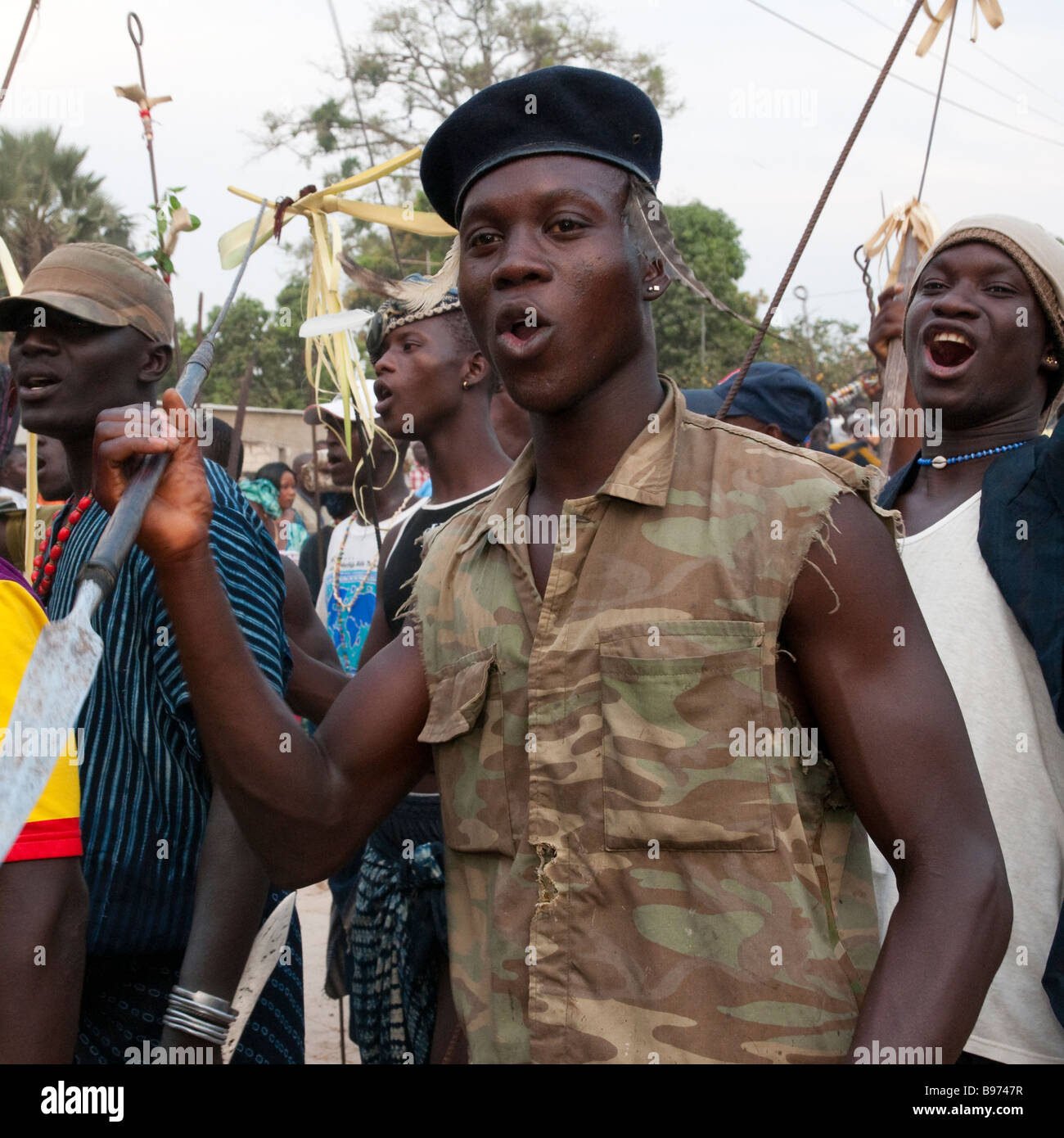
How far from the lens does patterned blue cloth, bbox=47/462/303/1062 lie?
2287 millimetres

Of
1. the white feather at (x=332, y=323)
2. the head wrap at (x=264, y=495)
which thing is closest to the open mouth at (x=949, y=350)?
the white feather at (x=332, y=323)

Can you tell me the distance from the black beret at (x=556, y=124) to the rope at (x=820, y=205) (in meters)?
0.58

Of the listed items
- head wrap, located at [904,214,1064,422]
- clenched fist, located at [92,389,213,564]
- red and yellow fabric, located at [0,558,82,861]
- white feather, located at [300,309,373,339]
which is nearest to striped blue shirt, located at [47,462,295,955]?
red and yellow fabric, located at [0,558,82,861]

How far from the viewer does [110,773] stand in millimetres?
2312

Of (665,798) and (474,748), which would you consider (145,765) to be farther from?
(665,798)

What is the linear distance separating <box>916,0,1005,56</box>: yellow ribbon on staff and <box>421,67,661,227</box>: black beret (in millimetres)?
1240

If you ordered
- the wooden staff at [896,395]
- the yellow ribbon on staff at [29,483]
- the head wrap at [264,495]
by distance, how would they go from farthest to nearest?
the head wrap at [264,495]
the wooden staff at [896,395]
the yellow ribbon on staff at [29,483]

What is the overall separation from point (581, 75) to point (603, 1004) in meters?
1.28

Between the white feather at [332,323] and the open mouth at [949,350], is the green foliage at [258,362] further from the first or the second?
the open mouth at [949,350]

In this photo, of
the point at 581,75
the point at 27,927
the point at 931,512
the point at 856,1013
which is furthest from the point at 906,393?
the point at 27,927

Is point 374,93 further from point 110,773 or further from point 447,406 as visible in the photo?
point 110,773

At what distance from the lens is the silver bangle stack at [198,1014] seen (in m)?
2.19

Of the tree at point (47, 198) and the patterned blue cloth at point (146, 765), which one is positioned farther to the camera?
the tree at point (47, 198)
